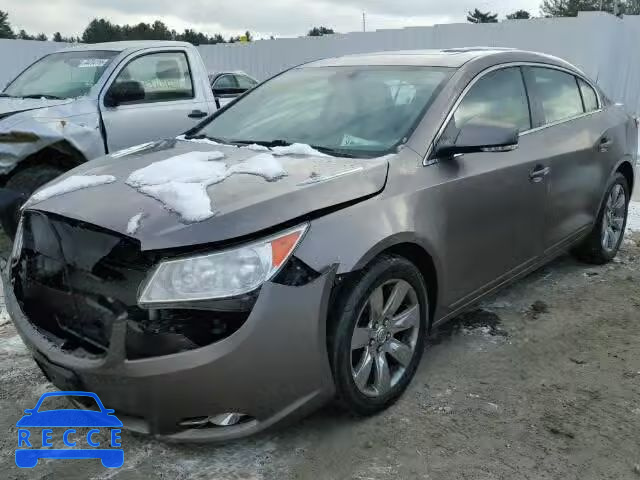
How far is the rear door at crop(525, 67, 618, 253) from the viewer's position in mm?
3801

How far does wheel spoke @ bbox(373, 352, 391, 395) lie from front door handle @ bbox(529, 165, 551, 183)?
153 centimetres

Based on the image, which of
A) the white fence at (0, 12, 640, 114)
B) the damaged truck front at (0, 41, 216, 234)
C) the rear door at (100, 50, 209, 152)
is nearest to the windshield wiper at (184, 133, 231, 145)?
the damaged truck front at (0, 41, 216, 234)

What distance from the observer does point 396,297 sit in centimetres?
277

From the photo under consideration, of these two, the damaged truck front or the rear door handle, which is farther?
the damaged truck front

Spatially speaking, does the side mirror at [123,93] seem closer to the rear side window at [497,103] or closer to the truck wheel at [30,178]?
the truck wheel at [30,178]

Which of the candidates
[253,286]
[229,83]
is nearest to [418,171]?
[253,286]

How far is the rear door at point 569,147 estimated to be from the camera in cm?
380

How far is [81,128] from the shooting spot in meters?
5.42

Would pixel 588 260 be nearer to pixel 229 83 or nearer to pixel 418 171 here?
pixel 418 171

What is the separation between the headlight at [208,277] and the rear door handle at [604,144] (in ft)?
10.5

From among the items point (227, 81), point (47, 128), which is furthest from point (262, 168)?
point (227, 81)

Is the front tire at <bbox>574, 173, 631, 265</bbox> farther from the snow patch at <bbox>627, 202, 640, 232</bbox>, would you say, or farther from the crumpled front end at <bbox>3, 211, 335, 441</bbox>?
the crumpled front end at <bbox>3, 211, 335, 441</bbox>

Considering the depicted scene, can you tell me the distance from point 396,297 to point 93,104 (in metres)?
4.09

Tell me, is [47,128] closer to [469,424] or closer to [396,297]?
[396,297]
